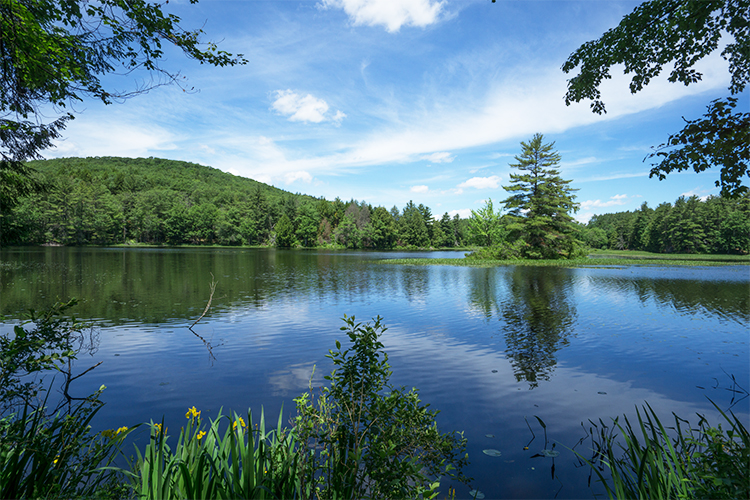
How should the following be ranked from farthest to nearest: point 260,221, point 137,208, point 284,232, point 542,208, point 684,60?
point 260,221
point 284,232
point 137,208
point 542,208
point 684,60

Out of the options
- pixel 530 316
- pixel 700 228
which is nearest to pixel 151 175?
pixel 530 316

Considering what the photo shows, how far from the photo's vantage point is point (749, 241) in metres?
73.6

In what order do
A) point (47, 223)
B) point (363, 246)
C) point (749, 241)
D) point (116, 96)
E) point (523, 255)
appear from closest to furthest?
point (116, 96), point (523, 255), point (749, 241), point (47, 223), point (363, 246)

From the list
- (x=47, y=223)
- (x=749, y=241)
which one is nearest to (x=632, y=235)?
(x=749, y=241)

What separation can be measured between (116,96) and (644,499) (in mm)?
10187

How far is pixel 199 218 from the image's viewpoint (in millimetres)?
114938

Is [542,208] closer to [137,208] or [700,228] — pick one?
[700,228]

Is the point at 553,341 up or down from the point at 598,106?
down

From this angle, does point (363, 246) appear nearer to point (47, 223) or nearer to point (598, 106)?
point (47, 223)

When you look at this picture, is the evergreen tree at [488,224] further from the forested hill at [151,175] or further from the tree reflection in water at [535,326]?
the forested hill at [151,175]

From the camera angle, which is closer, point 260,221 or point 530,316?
point 530,316

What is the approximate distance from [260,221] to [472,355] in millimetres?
119716

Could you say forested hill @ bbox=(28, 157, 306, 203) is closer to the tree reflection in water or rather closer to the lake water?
the lake water

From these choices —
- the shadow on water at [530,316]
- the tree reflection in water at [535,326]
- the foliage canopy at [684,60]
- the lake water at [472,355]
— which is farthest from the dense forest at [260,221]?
the foliage canopy at [684,60]
